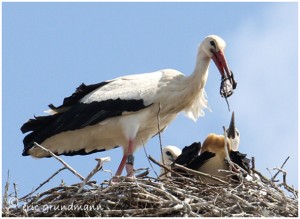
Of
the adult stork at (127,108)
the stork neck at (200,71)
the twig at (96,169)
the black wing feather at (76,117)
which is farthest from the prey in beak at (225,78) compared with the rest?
the twig at (96,169)

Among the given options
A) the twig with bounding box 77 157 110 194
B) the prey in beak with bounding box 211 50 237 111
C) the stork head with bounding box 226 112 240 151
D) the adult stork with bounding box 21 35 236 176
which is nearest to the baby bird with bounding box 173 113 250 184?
the stork head with bounding box 226 112 240 151

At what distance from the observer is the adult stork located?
11328 millimetres

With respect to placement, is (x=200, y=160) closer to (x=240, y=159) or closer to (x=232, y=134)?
(x=240, y=159)

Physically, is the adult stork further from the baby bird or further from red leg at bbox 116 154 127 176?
the baby bird

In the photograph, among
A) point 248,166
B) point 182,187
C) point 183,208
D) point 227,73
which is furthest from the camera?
point 227,73

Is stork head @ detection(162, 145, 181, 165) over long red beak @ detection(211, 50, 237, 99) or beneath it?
beneath

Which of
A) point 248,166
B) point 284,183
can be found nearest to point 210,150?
point 248,166

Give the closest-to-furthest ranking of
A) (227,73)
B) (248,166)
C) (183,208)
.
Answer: (183,208), (248,166), (227,73)

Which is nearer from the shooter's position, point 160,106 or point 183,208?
point 183,208

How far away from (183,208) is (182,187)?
590mm

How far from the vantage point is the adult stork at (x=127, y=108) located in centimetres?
1133

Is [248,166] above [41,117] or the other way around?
the other way around

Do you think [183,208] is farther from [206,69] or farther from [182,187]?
[206,69]

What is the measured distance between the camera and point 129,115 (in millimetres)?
11375
